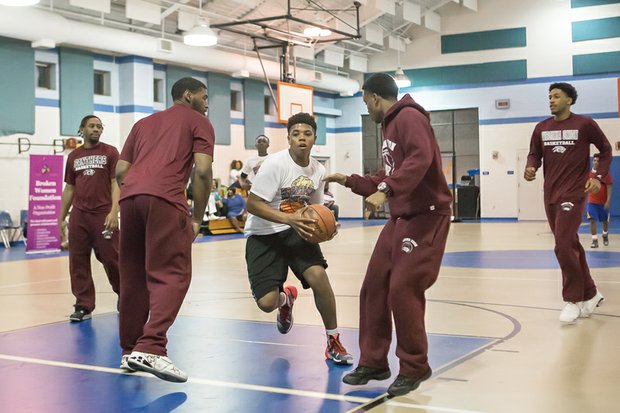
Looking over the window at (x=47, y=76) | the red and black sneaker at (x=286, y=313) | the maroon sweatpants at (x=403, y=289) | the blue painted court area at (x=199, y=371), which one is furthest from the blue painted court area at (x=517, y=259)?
the window at (x=47, y=76)

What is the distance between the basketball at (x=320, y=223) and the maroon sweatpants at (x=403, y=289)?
40 cm

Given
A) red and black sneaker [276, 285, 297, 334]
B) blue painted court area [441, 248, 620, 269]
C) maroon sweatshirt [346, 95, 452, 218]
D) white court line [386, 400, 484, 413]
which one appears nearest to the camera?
white court line [386, 400, 484, 413]

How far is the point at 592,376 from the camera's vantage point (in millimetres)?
4574

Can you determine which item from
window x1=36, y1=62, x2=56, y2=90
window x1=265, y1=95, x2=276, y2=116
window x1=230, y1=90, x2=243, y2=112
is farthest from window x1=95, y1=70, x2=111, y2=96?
window x1=265, y1=95, x2=276, y2=116

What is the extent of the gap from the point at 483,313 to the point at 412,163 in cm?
336

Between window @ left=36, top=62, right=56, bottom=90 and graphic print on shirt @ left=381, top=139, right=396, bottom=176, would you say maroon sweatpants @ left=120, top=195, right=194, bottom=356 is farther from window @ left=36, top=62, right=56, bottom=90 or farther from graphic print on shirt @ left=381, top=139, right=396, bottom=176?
window @ left=36, top=62, right=56, bottom=90

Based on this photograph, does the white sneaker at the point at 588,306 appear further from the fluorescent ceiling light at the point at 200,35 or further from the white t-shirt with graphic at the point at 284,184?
the fluorescent ceiling light at the point at 200,35

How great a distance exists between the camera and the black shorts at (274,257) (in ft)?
17.7

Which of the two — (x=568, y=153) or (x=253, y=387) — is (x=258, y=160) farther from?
(x=253, y=387)

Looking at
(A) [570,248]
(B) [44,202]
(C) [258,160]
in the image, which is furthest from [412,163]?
(B) [44,202]

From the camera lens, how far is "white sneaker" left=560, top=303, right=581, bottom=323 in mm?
6481

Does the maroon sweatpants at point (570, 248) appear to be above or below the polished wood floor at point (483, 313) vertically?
above

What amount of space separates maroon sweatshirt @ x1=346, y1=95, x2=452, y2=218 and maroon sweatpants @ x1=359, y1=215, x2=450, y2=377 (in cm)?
8

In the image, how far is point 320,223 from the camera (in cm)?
479
